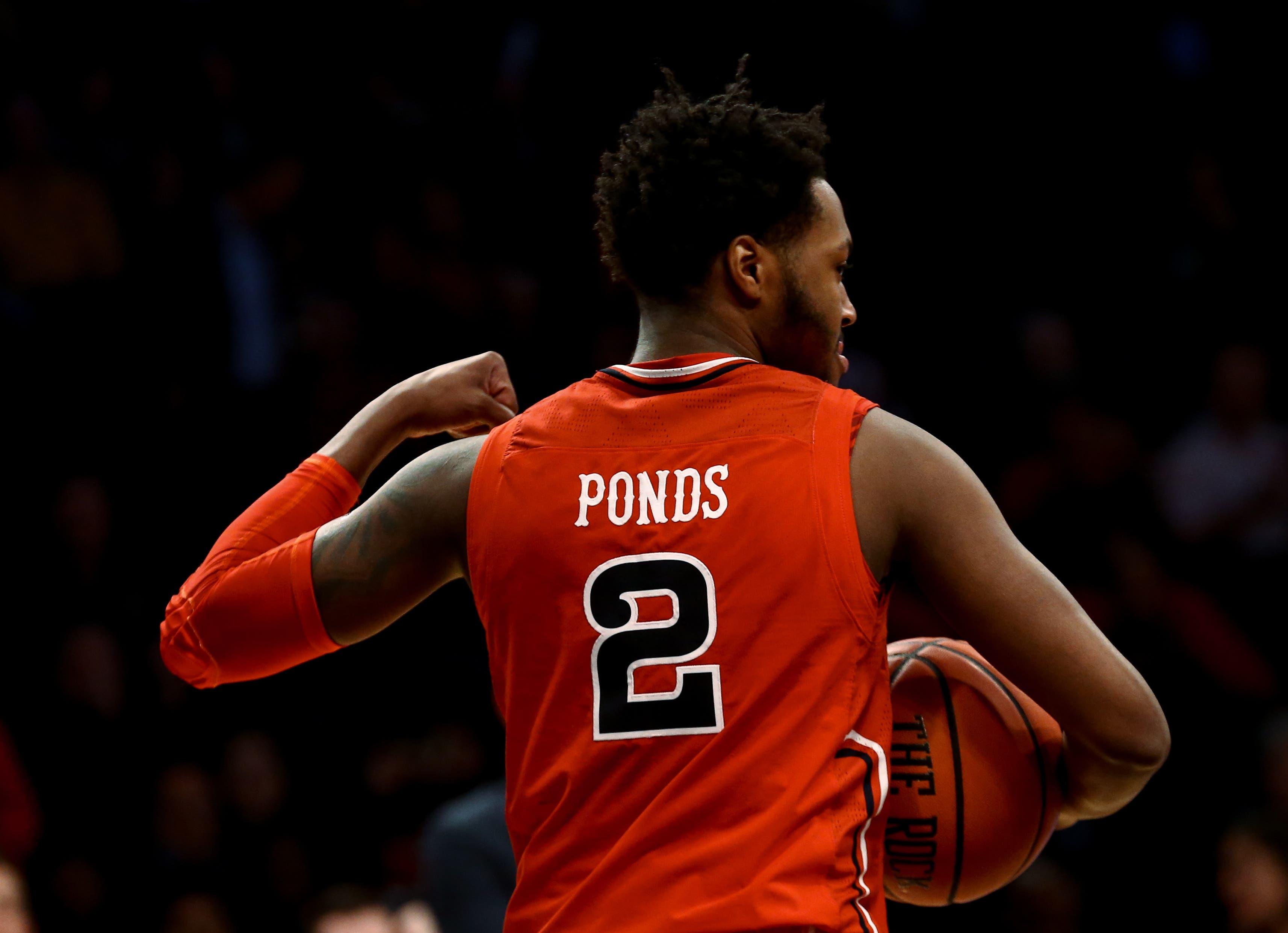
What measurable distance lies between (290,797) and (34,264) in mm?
2602

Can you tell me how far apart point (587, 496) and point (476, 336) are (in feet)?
18.1

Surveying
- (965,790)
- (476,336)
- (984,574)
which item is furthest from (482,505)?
(476,336)

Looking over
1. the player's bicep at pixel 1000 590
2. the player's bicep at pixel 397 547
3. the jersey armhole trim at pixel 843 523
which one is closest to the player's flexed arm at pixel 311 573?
the player's bicep at pixel 397 547

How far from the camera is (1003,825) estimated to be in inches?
81.0

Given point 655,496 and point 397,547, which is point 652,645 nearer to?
point 655,496

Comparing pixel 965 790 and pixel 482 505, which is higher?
pixel 482 505

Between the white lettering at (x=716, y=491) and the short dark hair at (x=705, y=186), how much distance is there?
0.92 ft

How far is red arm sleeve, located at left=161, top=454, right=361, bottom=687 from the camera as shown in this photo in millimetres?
A: 1995

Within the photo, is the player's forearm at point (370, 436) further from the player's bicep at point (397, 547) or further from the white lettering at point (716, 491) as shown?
the white lettering at point (716, 491)

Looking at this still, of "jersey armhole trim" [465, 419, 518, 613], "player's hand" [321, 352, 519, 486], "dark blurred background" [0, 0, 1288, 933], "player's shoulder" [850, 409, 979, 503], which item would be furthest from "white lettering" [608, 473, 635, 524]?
"dark blurred background" [0, 0, 1288, 933]

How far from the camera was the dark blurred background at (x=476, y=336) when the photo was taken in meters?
5.91

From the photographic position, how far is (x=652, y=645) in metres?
1.77

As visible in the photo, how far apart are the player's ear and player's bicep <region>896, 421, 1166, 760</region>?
0.28m

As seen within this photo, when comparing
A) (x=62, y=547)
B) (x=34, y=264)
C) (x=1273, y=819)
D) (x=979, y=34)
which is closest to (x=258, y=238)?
(x=34, y=264)
